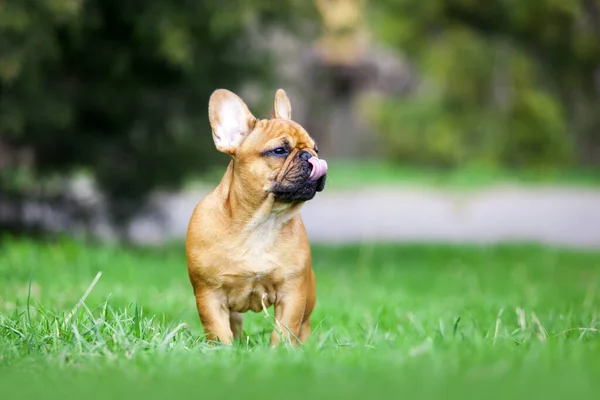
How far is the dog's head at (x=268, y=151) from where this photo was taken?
15.0ft

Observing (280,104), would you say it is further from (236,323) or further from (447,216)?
(447,216)

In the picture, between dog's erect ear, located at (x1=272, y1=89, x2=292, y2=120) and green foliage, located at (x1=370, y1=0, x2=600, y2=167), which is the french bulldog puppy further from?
green foliage, located at (x1=370, y1=0, x2=600, y2=167)

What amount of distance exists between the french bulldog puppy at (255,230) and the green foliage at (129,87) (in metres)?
5.04

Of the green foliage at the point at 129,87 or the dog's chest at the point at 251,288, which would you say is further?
the green foliage at the point at 129,87

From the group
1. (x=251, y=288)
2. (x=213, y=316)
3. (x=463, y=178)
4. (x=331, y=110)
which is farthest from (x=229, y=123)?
(x=463, y=178)

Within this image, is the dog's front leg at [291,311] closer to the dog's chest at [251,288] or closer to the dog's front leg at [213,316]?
the dog's chest at [251,288]

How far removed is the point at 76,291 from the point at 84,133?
15.8 ft

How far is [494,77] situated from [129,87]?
1112 centimetres

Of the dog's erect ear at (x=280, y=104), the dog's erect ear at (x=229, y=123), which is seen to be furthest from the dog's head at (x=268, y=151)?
the dog's erect ear at (x=280, y=104)

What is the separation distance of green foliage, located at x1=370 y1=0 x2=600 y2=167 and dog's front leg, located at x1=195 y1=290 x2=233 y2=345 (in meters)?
11.0

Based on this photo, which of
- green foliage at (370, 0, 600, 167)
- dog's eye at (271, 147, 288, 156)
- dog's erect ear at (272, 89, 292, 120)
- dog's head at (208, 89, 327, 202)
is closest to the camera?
dog's head at (208, 89, 327, 202)

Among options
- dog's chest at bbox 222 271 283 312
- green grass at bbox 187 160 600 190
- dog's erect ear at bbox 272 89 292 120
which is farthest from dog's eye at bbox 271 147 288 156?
green grass at bbox 187 160 600 190

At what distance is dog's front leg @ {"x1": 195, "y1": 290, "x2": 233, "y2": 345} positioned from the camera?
14.5ft

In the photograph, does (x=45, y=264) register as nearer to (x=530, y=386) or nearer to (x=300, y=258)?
(x=300, y=258)
